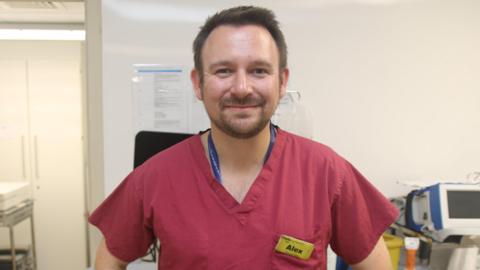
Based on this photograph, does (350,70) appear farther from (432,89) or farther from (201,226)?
(201,226)

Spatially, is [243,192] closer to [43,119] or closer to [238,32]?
[238,32]

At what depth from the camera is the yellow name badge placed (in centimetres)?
92

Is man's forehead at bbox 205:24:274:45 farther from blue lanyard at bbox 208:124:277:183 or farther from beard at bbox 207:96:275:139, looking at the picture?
blue lanyard at bbox 208:124:277:183

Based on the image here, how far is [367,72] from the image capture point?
5.89 feet

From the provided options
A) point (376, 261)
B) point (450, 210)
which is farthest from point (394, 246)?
point (376, 261)

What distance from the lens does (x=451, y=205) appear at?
1.47 m

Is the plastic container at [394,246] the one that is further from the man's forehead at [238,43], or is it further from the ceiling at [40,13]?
the ceiling at [40,13]

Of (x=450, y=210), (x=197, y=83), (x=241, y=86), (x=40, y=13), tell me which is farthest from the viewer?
(x=40, y=13)

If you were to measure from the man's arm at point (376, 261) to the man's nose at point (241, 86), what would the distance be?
596 mm

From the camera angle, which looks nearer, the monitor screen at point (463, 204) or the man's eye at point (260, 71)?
the man's eye at point (260, 71)

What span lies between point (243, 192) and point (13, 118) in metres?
3.08

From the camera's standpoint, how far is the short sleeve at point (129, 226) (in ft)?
3.32

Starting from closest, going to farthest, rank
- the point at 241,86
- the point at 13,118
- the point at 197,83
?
the point at 241,86, the point at 197,83, the point at 13,118

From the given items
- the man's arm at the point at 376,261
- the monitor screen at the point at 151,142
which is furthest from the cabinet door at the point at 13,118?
the man's arm at the point at 376,261
